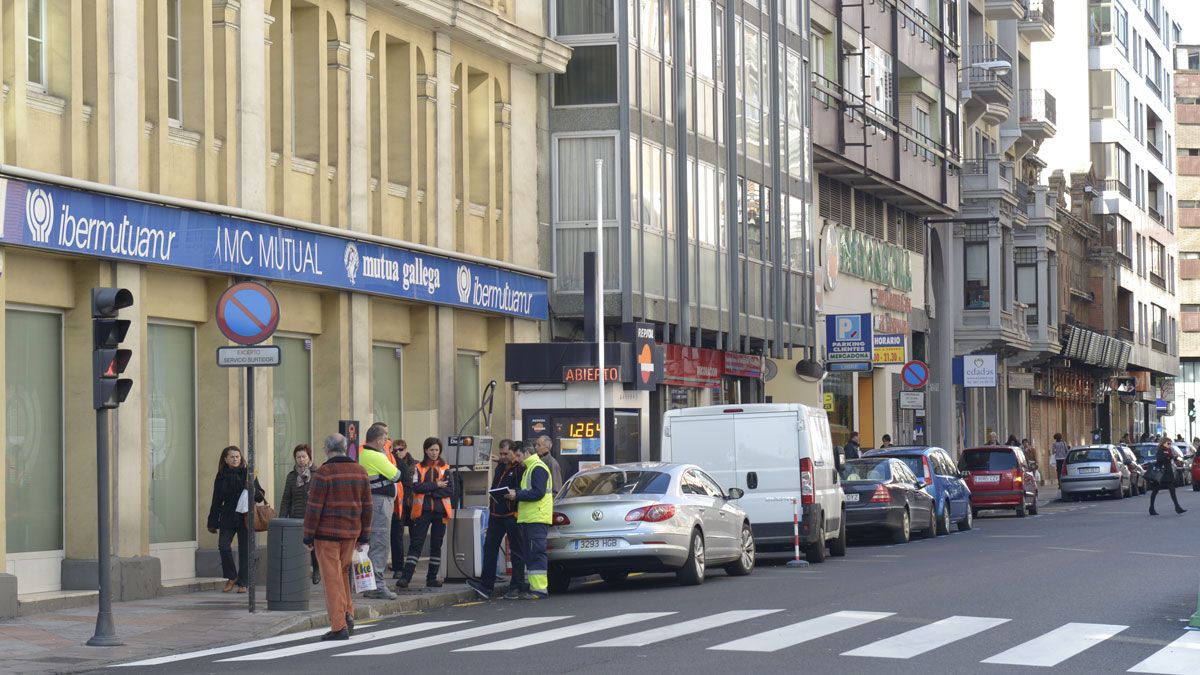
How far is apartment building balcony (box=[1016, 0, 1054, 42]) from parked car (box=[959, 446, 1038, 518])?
101 ft

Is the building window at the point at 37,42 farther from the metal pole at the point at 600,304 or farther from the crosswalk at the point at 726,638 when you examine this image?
the metal pole at the point at 600,304

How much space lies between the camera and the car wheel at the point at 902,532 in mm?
31719

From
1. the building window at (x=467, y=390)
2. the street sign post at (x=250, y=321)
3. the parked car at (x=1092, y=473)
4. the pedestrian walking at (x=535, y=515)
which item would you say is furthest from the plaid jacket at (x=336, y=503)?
the parked car at (x=1092, y=473)

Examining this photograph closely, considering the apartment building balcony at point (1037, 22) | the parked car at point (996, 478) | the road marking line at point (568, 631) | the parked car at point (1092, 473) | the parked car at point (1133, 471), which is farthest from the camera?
the apartment building balcony at point (1037, 22)

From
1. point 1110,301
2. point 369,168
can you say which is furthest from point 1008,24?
point 369,168

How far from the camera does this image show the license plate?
2166 cm

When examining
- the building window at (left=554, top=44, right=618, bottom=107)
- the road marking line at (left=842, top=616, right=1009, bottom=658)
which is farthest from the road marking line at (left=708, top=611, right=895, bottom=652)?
the building window at (left=554, top=44, right=618, bottom=107)

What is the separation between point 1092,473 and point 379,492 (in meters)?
36.6

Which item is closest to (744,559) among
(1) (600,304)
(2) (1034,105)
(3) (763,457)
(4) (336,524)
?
(3) (763,457)

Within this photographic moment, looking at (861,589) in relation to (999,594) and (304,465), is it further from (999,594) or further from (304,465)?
(304,465)

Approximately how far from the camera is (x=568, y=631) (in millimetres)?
16859

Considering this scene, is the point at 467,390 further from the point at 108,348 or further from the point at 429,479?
the point at 108,348

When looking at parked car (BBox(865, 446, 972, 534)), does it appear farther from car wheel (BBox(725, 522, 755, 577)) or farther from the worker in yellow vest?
the worker in yellow vest

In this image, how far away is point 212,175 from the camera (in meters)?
23.2
